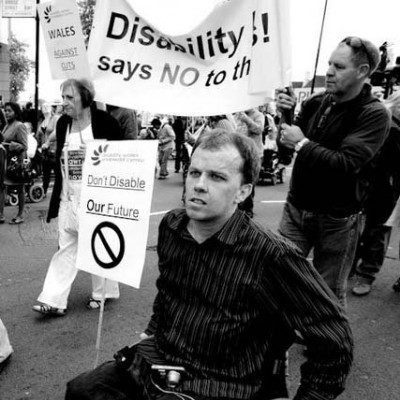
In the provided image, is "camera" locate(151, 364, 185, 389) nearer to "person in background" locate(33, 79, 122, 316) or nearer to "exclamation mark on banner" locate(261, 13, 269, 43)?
"exclamation mark on banner" locate(261, 13, 269, 43)

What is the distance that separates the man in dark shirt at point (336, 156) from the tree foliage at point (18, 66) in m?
68.8

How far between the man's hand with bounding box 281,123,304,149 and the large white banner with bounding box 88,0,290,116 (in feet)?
0.83

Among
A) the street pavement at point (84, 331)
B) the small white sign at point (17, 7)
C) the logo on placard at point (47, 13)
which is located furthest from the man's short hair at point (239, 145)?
the small white sign at point (17, 7)

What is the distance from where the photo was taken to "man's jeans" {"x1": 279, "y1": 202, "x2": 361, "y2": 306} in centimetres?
283

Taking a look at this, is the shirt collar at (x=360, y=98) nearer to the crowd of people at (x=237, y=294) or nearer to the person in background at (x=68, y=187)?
the crowd of people at (x=237, y=294)

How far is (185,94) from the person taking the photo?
2982 millimetres

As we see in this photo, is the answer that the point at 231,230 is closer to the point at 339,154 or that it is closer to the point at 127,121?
the point at 339,154

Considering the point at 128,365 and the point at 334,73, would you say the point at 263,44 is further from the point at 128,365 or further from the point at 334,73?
the point at 128,365

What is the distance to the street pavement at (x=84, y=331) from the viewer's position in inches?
119

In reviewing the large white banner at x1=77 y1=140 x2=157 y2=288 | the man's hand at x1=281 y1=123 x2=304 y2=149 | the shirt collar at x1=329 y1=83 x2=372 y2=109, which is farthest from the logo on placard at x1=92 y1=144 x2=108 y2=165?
the shirt collar at x1=329 y1=83 x2=372 y2=109

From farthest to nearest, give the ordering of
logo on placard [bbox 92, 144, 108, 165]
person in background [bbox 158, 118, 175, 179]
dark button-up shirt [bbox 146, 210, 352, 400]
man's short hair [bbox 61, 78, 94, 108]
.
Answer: person in background [bbox 158, 118, 175, 179] < man's short hair [bbox 61, 78, 94, 108] < logo on placard [bbox 92, 144, 108, 165] < dark button-up shirt [bbox 146, 210, 352, 400]

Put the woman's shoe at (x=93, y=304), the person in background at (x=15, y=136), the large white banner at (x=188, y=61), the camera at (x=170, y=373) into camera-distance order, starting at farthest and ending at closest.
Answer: the person in background at (x=15, y=136) < the woman's shoe at (x=93, y=304) < the large white banner at (x=188, y=61) < the camera at (x=170, y=373)

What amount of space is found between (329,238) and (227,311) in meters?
1.31

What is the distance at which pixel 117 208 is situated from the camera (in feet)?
8.07
